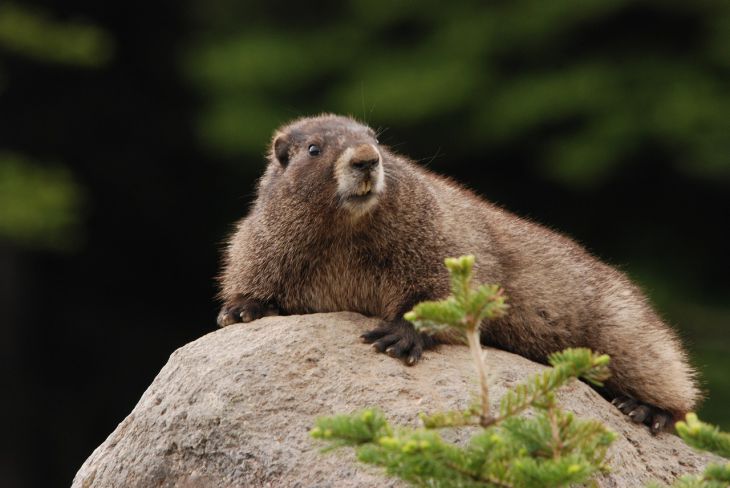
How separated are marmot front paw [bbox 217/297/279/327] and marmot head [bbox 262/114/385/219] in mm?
691

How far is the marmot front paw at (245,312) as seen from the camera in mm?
7262

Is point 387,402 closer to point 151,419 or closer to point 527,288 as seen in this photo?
point 151,419

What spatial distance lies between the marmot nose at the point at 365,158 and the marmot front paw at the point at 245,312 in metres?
1.11

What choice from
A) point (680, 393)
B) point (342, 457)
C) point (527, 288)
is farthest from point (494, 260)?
point (342, 457)

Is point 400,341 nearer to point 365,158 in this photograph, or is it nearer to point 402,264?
point 402,264

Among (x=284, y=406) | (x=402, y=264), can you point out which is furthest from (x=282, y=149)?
(x=284, y=406)

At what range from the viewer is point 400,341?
256 inches

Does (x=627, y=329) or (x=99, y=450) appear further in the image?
(x=627, y=329)

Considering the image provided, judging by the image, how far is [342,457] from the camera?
5652mm

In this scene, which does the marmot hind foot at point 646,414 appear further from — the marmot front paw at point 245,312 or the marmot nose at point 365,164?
the marmot front paw at point 245,312

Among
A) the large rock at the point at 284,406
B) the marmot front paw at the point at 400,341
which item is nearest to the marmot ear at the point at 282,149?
the large rock at the point at 284,406

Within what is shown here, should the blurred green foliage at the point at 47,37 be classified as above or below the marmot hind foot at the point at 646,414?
above

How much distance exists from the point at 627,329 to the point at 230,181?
31.0ft

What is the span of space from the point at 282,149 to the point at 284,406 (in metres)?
2.25
